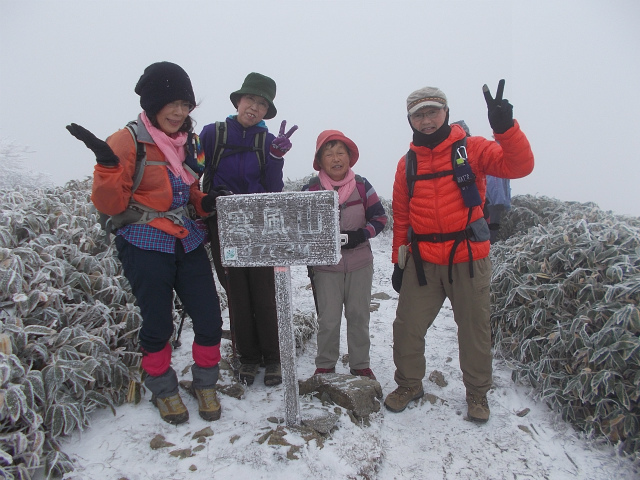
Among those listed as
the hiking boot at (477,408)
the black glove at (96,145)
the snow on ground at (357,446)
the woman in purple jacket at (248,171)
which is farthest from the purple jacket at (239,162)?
the hiking boot at (477,408)

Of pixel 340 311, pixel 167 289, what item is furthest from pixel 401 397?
pixel 167 289

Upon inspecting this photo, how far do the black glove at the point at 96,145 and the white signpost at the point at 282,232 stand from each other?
686 mm

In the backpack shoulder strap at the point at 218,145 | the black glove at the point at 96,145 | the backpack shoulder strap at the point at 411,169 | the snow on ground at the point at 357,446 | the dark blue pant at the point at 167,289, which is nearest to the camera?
the black glove at the point at 96,145

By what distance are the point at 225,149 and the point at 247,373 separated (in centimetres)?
203

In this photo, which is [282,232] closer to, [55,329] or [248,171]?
[248,171]

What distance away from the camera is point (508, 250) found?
17.2 feet

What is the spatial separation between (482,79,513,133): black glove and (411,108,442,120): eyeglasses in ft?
1.33

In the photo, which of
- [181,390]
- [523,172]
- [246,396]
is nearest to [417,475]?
[246,396]

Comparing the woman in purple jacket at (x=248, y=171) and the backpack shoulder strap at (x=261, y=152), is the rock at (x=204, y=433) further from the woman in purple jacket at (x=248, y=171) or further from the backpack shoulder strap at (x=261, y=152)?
the backpack shoulder strap at (x=261, y=152)

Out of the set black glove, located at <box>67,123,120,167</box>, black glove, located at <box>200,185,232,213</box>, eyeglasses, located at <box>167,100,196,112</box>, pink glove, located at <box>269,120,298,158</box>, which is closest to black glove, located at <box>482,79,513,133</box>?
pink glove, located at <box>269,120,298,158</box>

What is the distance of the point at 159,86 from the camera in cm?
257

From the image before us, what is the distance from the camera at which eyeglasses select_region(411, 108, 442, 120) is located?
295 centimetres

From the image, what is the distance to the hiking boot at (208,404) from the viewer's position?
2910 millimetres

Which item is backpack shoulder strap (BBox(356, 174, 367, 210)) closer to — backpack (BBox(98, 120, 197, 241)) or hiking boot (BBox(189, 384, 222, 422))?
backpack (BBox(98, 120, 197, 241))
